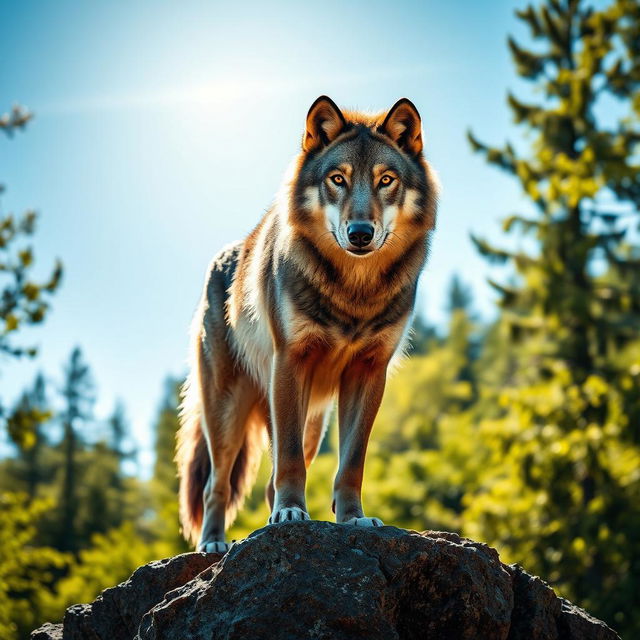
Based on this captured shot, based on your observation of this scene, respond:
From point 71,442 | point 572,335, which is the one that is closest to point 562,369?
point 572,335

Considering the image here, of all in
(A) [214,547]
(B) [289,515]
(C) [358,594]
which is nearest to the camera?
(C) [358,594]

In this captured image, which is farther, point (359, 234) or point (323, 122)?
point (323, 122)

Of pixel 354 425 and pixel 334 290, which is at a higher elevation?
pixel 334 290

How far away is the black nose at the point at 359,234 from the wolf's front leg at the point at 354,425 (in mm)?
914

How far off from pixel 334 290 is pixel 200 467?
7.75 ft

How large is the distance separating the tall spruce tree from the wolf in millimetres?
11730

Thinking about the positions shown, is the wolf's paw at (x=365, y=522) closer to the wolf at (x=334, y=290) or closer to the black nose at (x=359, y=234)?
the wolf at (x=334, y=290)

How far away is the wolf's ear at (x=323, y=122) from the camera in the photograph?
5.88m

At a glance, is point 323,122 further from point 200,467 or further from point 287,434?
point 200,467

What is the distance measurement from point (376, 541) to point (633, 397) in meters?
13.2

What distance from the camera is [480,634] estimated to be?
440cm

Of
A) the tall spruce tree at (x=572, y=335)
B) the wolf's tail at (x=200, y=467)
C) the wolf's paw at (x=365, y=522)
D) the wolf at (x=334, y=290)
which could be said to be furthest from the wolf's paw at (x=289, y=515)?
the tall spruce tree at (x=572, y=335)

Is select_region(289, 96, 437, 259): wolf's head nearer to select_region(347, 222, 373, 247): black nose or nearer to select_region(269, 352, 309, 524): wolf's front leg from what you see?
select_region(347, 222, 373, 247): black nose

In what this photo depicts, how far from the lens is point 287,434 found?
5332 millimetres
